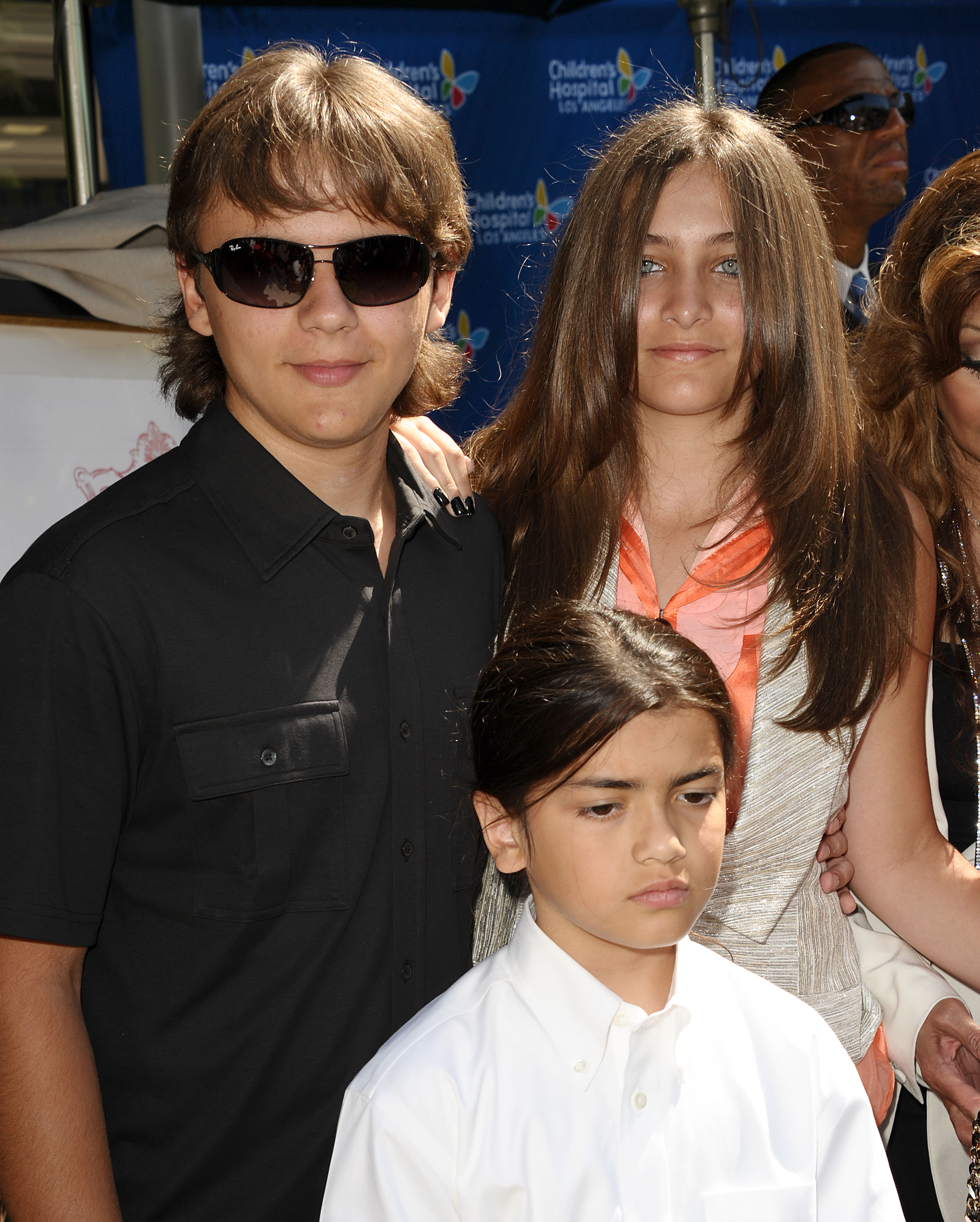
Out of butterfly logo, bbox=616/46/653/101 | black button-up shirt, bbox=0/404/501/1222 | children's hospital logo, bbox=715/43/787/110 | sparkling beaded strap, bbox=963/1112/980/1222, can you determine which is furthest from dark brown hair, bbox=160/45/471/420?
children's hospital logo, bbox=715/43/787/110

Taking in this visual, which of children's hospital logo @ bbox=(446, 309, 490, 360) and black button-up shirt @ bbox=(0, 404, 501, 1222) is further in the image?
children's hospital logo @ bbox=(446, 309, 490, 360)

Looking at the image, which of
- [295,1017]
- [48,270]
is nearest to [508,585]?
[295,1017]

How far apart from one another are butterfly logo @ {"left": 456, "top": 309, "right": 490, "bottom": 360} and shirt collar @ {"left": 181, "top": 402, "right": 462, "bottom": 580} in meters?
3.42

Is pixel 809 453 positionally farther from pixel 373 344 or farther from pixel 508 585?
pixel 373 344

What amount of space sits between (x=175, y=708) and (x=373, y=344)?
0.59 meters

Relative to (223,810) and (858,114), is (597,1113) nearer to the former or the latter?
(223,810)

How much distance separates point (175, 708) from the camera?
1.62 meters

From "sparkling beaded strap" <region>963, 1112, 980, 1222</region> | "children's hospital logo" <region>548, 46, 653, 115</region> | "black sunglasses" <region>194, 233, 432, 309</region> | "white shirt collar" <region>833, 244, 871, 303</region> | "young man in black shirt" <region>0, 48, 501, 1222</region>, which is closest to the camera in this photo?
"young man in black shirt" <region>0, 48, 501, 1222</region>

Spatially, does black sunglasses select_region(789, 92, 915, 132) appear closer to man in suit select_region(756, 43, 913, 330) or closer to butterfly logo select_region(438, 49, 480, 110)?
man in suit select_region(756, 43, 913, 330)

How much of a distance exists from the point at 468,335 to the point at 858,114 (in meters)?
1.75

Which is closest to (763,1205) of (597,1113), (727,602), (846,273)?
(597,1113)

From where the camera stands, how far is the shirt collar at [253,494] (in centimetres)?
173

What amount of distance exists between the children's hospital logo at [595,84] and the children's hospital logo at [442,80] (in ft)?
1.21

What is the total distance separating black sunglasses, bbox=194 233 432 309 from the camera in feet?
5.64
